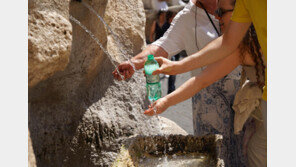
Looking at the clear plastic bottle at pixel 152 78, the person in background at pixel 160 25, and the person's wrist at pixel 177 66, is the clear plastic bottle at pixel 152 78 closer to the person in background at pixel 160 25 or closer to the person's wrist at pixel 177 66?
the person's wrist at pixel 177 66

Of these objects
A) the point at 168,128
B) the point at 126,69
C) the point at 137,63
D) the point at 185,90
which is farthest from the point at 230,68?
the point at 168,128

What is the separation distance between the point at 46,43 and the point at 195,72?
142cm

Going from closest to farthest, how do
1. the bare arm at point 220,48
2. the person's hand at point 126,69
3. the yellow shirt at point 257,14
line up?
the yellow shirt at point 257,14 → the bare arm at point 220,48 → the person's hand at point 126,69

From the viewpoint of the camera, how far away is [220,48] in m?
2.28

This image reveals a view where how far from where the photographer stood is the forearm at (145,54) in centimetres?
293

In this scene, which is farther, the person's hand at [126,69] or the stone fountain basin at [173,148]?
the person's hand at [126,69]

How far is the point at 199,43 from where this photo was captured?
2979mm

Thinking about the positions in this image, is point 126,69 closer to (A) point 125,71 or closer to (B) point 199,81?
(A) point 125,71

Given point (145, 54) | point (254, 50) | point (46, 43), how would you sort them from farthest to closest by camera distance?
point (145, 54) → point (254, 50) → point (46, 43)

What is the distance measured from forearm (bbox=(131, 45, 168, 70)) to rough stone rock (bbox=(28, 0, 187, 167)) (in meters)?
0.38

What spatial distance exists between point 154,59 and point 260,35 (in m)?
0.95

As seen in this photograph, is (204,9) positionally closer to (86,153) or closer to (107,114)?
(107,114)

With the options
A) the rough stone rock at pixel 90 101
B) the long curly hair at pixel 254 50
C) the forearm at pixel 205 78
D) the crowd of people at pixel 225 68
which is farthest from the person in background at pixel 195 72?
the long curly hair at pixel 254 50

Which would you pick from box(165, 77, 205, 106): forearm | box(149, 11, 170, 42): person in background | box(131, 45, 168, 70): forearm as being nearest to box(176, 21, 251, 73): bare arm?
box(165, 77, 205, 106): forearm
